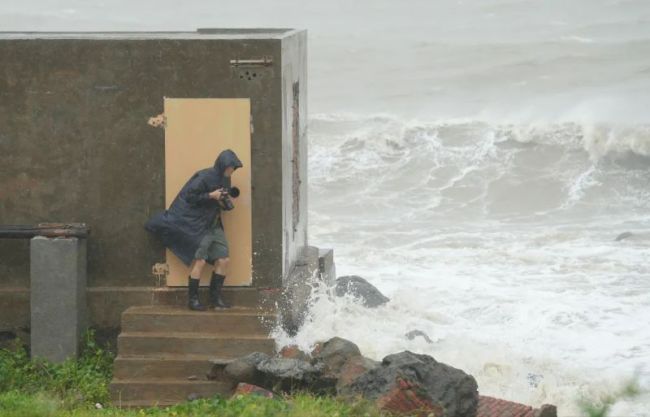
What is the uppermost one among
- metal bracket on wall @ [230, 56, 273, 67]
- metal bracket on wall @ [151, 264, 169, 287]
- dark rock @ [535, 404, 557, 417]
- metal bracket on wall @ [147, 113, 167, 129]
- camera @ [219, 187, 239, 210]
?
metal bracket on wall @ [230, 56, 273, 67]

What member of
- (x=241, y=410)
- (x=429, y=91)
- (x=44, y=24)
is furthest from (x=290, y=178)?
(x=44, y=24)

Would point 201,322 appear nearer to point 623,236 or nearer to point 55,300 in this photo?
point 55,300

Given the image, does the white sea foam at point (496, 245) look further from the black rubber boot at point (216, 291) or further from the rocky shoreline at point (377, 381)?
the rocky shoreline at point (377, 381)

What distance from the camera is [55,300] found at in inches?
492

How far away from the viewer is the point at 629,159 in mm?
30922

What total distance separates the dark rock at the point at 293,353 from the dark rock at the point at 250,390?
84 centimetres

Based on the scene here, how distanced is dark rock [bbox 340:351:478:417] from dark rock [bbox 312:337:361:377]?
689mm

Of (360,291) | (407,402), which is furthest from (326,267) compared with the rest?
(407,402)

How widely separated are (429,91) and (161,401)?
91.9 feet

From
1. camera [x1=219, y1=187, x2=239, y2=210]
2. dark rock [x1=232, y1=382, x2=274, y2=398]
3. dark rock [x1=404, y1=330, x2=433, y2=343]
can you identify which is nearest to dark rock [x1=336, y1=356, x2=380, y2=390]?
dark rock [x1=232, y1=382, x2=274, y2=398]

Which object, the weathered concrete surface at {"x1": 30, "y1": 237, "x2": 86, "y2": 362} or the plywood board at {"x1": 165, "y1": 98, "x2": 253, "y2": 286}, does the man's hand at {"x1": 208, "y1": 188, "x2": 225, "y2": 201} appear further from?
the weathered concrete surface at {"x1": 30, "y1": 237, "x2": 86, "y2": 362}

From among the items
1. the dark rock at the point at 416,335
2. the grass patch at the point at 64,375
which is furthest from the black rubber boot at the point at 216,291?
the dark rock at the point at 416,335

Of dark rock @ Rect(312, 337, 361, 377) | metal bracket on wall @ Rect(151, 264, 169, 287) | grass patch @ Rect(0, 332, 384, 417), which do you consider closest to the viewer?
grass patch @ Rect(0, 332, 384, 417)

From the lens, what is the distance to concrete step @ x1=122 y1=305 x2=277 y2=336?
1234 cm
